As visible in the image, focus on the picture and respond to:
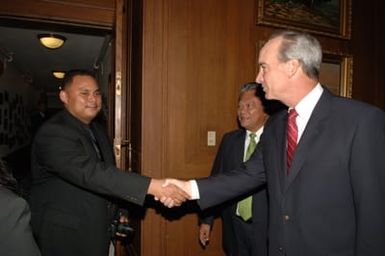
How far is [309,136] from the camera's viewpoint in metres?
1.59

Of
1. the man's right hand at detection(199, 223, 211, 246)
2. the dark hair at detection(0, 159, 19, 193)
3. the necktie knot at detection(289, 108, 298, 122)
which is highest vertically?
the necktie knot at detection(289, 108, 298, 122)

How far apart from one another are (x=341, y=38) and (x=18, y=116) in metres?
9.38

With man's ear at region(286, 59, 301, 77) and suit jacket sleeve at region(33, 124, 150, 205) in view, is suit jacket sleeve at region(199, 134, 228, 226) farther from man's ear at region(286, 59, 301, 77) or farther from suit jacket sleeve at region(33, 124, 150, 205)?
man's ear at region(286, 59, 301, 77)

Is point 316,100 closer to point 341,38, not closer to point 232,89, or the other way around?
point 232,89

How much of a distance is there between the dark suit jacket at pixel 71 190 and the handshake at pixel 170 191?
12 centimetres

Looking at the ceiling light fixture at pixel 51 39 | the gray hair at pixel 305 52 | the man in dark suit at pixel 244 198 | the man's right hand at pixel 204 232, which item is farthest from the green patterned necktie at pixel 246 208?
the ceiling light fixture at pixel 51 39

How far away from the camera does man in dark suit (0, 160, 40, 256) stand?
3.43 feet

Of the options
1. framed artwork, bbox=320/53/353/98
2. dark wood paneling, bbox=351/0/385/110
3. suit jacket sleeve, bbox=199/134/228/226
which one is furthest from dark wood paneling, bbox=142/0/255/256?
dark wood paneling, bbox=351/0/385/110

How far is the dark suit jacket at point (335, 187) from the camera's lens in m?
1.45

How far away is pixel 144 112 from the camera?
8.96ft

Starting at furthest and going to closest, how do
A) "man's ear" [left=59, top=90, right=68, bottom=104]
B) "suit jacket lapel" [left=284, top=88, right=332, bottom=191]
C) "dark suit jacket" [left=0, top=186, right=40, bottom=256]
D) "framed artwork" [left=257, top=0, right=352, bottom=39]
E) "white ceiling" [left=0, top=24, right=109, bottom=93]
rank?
"white ceiling" [left=0, top=24, right=109, bottom=93]
"framed artwork" [left=257, top=0, right=352, bottom=39]
"man's ear" [left=59, top=90, right=68, bottom=104]
"suit jacket lapel" [left=284, top=88, right=332, bottom=191]
"dark suit jacket" [left=0, top=186, right=40, bottom=256]

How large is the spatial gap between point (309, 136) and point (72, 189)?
149 centimetres

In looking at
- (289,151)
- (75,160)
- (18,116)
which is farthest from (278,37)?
(18,116)

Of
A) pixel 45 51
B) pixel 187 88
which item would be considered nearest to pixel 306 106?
pixel 187 88
